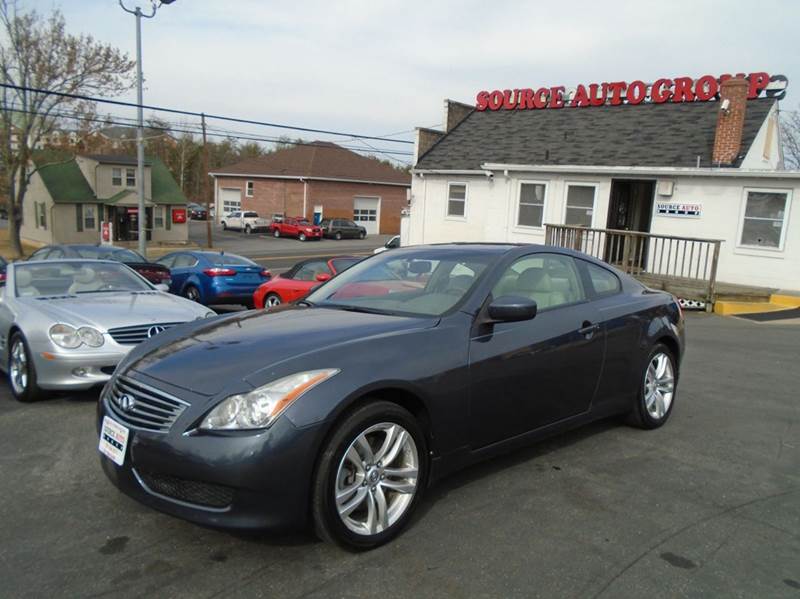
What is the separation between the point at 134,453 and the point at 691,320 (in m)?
10.8

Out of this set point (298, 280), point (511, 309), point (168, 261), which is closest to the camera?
point (511, 309)

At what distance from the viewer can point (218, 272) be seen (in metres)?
14.0

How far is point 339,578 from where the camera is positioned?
294 centimetres

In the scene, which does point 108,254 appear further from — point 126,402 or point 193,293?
point 126,402

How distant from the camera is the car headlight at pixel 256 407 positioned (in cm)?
293

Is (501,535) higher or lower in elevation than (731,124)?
lower

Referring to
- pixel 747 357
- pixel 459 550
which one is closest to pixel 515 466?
pixel 459 550

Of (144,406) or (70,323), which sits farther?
(70,323)

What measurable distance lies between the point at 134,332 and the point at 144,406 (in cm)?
293

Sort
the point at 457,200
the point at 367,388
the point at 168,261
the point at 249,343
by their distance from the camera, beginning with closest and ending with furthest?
the point at 367,388 → the point at 249,343 → the point at 168,261 → the point at 457,200

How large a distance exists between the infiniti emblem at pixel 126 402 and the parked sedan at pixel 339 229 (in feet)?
148

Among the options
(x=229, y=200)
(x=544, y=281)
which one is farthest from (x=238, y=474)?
(x=229, y=200)

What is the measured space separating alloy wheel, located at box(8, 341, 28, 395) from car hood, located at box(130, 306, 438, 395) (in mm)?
2790

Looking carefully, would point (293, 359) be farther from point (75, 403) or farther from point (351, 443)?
point (75, 403)
